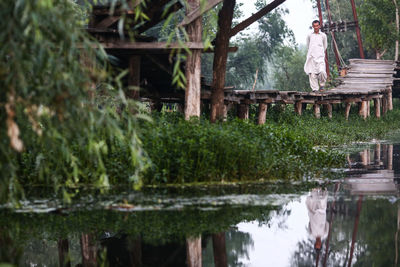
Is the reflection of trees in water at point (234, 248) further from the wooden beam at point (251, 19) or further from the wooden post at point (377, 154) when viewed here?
the wooden beam at point (251, 19)

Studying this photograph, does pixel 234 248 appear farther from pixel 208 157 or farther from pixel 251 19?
pixel 251 19

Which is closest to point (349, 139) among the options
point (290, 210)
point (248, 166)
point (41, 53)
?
point (248, 166)

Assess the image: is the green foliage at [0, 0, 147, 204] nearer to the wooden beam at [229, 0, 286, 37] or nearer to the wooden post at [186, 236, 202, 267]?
the wooden post at [186, 236, 202, 267]

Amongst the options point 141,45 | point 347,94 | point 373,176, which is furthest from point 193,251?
point 347,94

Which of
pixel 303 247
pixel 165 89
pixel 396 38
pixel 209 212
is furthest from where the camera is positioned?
pixel 396 38

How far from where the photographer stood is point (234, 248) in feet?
17.9

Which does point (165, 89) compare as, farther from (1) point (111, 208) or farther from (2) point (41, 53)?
(2) point (41, 53)

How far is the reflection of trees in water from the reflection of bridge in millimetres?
3089

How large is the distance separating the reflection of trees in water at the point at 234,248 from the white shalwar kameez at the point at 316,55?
18.7 meters

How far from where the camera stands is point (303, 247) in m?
5.57

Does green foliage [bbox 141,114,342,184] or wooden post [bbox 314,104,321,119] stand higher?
wooden post [bbox 314,104,321,119]

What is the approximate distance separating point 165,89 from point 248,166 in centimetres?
944

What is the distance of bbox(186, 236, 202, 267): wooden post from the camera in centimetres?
512

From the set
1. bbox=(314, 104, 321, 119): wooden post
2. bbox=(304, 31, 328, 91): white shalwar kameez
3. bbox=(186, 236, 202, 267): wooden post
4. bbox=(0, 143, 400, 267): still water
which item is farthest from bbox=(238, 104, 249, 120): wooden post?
bbox=(186, 236, 202, 267): wooden post
